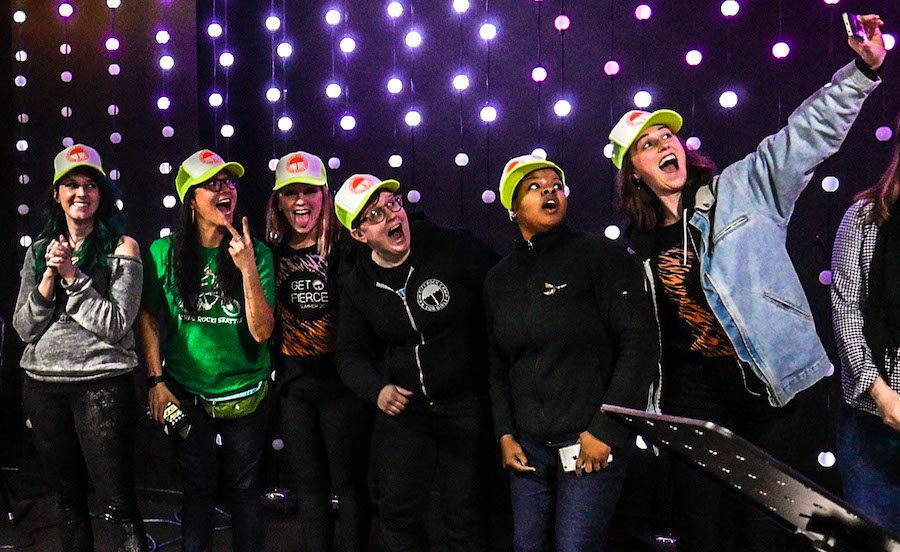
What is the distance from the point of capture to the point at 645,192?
238 cm

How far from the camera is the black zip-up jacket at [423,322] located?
2570 millimetres

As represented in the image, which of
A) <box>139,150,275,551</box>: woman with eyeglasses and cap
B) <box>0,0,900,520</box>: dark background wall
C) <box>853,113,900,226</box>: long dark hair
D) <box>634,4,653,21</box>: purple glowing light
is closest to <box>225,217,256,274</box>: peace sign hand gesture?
<box>139,150,275,551</box>: woman with eyeglasses and cap

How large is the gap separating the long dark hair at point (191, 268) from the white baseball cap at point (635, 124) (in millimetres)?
1345

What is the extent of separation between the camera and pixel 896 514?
2.07m

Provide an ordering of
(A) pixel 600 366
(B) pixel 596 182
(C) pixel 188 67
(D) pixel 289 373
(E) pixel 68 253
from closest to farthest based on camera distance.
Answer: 1. (A) pixel 600 366
2. (E) pixel 68 253
3. (D) pixel 289 373
4. (B) pixel 596 182
5. (C) pixel 188 67

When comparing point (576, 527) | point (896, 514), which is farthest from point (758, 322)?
point (576, 527)

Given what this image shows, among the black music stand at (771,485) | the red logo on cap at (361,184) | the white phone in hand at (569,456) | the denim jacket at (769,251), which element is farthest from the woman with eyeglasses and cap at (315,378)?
the black music stand at (771,485)

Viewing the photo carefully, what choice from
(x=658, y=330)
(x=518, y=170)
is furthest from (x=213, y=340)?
(x=658, y=330)

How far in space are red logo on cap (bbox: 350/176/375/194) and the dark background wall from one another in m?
0.83

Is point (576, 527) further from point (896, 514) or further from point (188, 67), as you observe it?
point (188, 67)

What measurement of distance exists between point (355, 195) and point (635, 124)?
0.94 m

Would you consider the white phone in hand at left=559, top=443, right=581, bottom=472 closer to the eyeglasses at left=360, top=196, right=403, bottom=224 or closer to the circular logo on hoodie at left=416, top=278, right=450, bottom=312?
the circular logo on hoodie at left=416, top=278, right=450, bottom=312

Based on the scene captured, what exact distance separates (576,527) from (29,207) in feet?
11.0

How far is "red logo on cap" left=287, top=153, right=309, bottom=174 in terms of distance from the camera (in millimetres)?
2863
